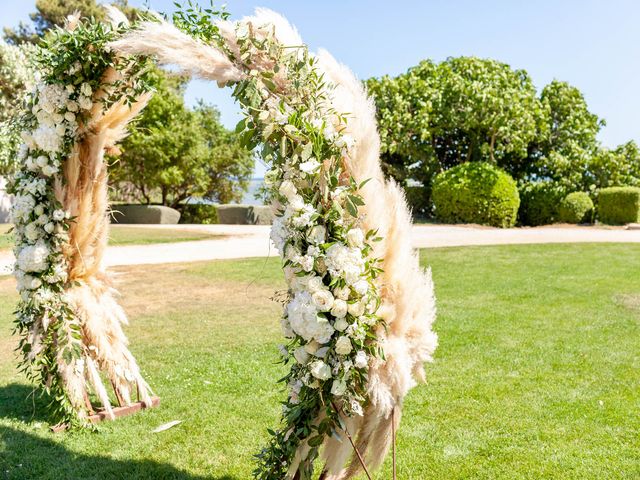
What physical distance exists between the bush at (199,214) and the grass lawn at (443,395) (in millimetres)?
20311

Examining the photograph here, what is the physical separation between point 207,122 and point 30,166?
2905cm

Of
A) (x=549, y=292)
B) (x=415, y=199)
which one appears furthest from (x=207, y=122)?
(x=549, y=292)

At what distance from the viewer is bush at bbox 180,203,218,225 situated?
2966 cm

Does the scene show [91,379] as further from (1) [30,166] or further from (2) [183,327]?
(2) [183,327]

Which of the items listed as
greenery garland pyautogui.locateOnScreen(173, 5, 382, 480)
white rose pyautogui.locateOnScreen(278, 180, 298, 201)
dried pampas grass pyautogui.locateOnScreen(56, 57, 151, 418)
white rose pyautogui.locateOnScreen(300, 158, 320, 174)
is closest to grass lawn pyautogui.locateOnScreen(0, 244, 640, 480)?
dried pampas grass pyautogui.locateOnScreen(56, 57, 151, 418)

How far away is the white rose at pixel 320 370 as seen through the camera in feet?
8.75

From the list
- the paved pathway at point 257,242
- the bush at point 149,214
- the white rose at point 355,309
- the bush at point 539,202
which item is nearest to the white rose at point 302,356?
the white rose at point 355,309

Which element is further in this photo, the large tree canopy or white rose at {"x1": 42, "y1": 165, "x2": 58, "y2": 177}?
the large tree canopy

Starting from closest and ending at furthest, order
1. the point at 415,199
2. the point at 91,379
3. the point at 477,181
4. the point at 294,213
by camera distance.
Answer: the point at 294,213, the point at 91,379, the point at 477,181, the point at 415,199

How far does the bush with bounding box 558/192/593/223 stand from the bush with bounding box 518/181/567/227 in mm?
361

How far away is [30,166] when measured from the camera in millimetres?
4359

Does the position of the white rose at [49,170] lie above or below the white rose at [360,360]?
above

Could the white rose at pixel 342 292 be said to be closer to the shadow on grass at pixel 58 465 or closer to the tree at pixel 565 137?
the shadow on grass at pixel 58 465

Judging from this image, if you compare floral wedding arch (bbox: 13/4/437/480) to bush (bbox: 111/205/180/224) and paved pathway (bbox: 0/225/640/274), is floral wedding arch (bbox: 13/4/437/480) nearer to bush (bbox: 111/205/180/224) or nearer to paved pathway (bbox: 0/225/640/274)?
paved pathway (bbox: 0/225/640/274)
